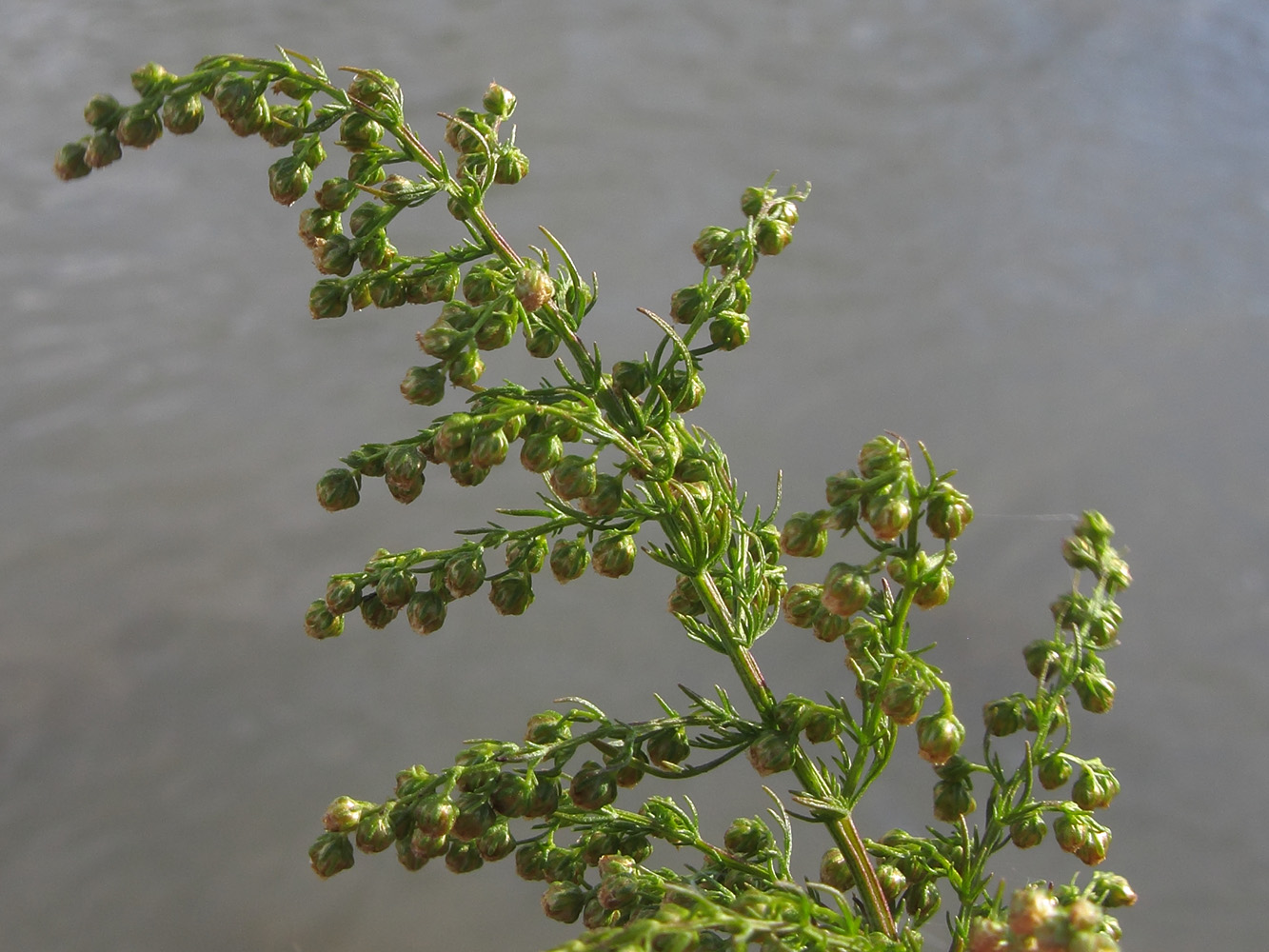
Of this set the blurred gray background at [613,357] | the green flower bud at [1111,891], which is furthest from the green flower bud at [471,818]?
the blurred gray background at [613,357]

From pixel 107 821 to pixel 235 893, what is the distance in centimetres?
12

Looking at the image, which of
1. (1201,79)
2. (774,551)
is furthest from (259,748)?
(1201,79)

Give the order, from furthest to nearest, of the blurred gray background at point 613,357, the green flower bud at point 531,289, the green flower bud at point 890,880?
the blurred gray background at point 613,357, the green flower bud at point 890,880, the green flower bud at point 531,289

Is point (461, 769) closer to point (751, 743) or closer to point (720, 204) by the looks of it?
point (751, 743)

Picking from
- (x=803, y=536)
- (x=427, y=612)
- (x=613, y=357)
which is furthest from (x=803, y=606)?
(x=613, y=357)

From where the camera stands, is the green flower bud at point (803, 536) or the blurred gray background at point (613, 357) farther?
the blurred gray background at point (613, 357)

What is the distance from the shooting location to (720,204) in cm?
125

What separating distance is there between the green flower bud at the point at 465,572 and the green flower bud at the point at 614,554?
0.04 m

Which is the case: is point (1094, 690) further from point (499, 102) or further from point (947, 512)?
point (499, 102)

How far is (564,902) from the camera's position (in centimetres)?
45

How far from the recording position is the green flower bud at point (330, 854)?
437mm

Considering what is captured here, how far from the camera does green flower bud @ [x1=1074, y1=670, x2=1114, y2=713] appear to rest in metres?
0.42

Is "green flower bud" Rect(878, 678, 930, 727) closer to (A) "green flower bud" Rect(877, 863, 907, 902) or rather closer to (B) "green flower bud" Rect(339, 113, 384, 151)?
(A) "green flower bud" Rect(877, 863, 907, 902)

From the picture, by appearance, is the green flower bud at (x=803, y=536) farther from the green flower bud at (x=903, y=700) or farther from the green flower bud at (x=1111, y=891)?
the green flower bud at (x=1111, y=891)
